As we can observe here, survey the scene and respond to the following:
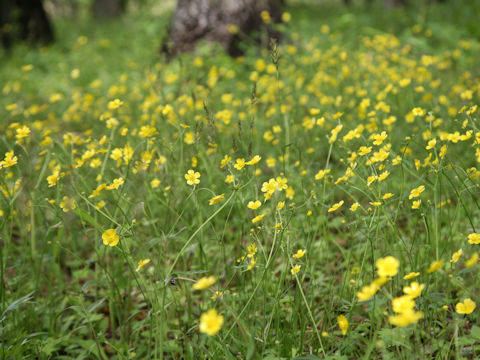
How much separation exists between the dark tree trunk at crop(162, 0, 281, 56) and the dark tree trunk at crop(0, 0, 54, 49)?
3.12m

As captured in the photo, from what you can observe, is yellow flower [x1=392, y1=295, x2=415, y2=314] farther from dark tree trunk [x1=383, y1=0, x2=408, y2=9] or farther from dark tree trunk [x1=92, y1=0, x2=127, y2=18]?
dark tree trunk [x1=92, y1=0, x2=127, y2=18]

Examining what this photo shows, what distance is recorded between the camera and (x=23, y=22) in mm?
6707

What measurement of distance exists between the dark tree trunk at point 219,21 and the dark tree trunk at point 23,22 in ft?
10.2

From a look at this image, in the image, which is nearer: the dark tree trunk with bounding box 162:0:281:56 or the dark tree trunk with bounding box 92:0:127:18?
the dark tree trunk with bounding box 162:0:281:56

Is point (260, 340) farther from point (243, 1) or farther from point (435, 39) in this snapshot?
point (435, 39)

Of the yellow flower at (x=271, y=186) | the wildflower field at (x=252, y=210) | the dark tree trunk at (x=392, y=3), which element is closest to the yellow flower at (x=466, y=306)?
the wildflower field at (x=252, y=210)

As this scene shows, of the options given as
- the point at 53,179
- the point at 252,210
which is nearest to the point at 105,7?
the point at 53,179

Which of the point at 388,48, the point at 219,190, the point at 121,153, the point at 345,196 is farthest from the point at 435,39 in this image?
the point at 121,153

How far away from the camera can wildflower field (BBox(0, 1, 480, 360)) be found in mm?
1216

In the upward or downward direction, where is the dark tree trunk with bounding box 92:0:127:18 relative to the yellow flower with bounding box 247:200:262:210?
downward

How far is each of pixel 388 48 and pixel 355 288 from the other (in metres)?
3.10

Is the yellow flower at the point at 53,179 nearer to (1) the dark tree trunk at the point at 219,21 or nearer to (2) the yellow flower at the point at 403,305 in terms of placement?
(2) the yellow flower at the point at 403,305

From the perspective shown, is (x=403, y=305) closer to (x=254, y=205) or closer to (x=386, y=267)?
(x=386, y=267)

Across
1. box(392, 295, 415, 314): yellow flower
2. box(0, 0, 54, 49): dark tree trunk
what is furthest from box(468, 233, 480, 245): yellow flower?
box(0, 0, 54, 49): dark tree trunk
